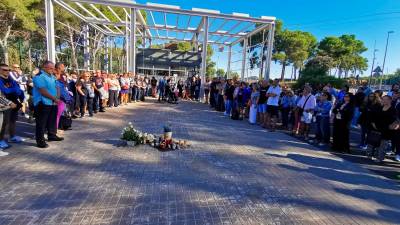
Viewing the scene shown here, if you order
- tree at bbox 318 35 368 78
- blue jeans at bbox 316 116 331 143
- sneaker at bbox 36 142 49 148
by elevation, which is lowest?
sneaker at bbox 36 142 49 148

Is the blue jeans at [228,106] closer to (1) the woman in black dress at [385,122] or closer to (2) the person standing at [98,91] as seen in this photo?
(2) the person standing at [98,91]

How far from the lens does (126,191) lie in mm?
3947

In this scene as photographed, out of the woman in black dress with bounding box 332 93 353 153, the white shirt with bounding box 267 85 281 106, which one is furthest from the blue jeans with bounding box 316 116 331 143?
the white shirt with bounding box 267 85 281 106

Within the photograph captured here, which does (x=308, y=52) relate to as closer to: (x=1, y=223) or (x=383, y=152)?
(x=383, y=152)

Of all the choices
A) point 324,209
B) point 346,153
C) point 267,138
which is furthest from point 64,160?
point 346,153

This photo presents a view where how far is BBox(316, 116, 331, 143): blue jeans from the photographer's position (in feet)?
25.7

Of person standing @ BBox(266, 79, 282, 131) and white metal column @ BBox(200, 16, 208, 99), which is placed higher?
white metal column @ BBox(200, 16, 208, 99)

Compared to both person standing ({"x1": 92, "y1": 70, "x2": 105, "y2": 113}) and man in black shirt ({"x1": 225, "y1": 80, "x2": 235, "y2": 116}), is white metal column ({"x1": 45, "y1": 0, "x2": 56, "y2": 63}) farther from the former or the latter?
man in black shirt ({"x1": 225, "y1": 80, "x2": 235, "y2": 116})

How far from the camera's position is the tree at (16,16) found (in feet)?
63.6

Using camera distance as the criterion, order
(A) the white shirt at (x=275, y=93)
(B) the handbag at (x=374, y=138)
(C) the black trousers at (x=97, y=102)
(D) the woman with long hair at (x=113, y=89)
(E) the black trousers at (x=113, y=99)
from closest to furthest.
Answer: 1. (B) the handbag at (x=374, y=138)
2. (A) the white shirt at (x=275, y=93)
3. (C) the black trousers at (x=97, y=102)
4. (D) the woman with long hair at (x=113, y=89)
5. (E) the black trousers at (x=113, y=99)

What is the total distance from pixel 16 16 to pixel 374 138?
938 inches

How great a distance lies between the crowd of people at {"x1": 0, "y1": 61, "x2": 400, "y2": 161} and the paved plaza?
84cm

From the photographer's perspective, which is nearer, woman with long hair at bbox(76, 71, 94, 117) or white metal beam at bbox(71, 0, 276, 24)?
woman with long hair at bbox(76, 71, 94, 117)

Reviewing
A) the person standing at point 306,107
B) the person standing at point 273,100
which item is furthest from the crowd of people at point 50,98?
the person standing at point 306,107
